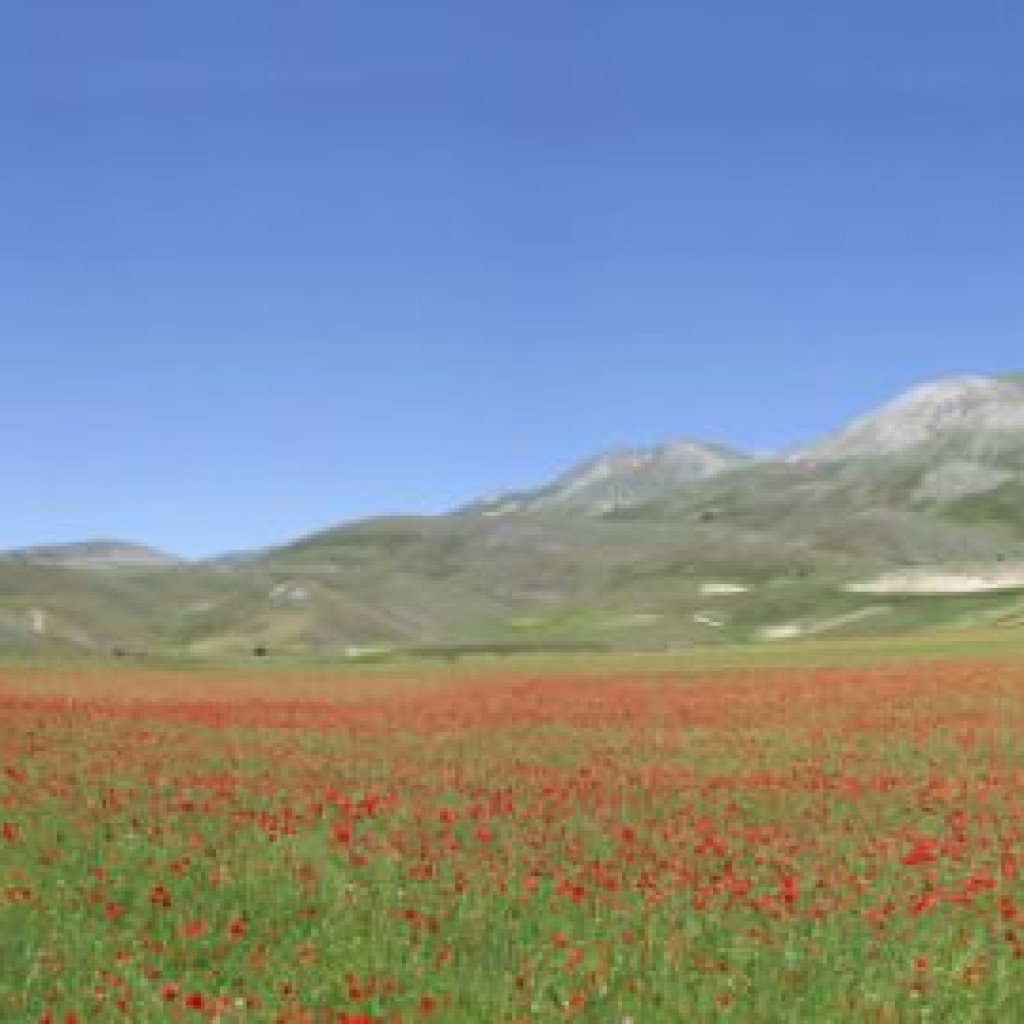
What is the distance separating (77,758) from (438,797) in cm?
677

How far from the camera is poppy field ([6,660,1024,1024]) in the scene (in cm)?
1143

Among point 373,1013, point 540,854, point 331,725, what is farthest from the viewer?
point 331,725

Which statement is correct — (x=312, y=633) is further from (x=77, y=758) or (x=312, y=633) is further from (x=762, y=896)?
(x=762, y=896)

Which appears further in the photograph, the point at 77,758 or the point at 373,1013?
the point at 77,758

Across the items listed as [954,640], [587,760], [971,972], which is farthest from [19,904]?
[954,640]

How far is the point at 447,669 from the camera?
260ft

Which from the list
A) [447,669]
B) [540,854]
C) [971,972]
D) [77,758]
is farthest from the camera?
[447,669]

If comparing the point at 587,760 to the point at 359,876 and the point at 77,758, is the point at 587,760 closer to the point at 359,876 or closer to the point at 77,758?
the point at 77,758

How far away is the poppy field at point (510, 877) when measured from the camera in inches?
450

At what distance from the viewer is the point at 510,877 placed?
15.0 m

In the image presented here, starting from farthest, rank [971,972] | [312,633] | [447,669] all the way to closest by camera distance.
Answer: [312,633], [447,669], [971,972]

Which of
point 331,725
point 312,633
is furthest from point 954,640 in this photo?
point 312,633

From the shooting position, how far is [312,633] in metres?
170

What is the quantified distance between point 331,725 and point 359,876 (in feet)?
61.1
